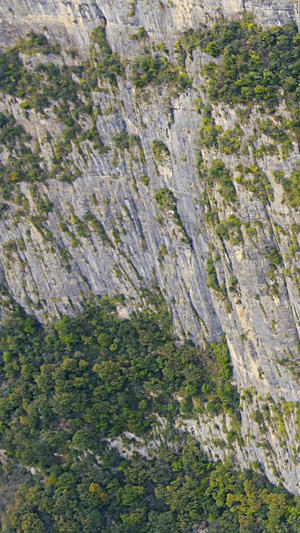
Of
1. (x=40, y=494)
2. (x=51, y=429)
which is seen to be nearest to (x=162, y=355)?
(x=51, y=429)

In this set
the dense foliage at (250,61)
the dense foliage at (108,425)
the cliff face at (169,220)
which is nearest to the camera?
the dense foliage at (250,61)

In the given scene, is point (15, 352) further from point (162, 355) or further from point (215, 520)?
point (215, 520)

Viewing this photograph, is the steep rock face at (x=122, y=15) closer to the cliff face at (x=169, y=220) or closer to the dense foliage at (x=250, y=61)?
the cliff face at (x=169, y=220)

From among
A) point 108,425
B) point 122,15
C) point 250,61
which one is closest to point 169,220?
point 250,61

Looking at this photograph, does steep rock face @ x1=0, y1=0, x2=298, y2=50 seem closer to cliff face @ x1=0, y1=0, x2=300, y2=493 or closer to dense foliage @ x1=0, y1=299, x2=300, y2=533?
cliff face @ x1=0, y1=0, x2=300, y2=493

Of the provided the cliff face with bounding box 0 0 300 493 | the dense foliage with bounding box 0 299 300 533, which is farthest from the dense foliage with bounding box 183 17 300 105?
the dense foliage with bounding box 0 299 300 533

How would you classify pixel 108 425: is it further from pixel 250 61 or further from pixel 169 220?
pixel 250 61

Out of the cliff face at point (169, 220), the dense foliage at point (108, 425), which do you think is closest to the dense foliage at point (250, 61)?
the cliff face at point (169, 220)
